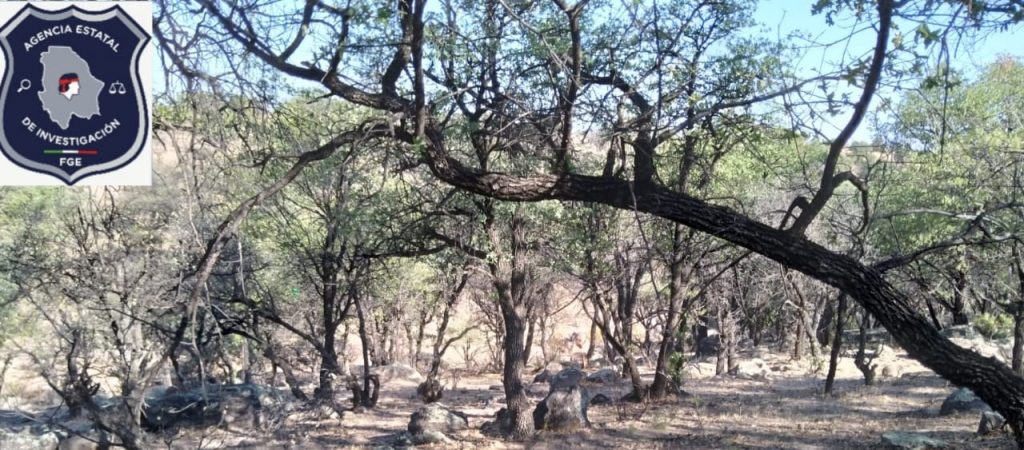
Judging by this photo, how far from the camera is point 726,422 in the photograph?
1199 centimetres

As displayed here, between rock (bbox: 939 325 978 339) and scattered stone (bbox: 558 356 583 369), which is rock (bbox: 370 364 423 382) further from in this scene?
rock (bbox: 939 325 978 339)

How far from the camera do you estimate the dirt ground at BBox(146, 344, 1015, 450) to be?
1004 cm

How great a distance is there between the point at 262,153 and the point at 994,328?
66.0 ft

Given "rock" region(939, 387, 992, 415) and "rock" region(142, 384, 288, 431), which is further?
"rock" region(142, 384, 288, 431)

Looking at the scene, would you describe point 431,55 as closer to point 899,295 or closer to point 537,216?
point 537,216

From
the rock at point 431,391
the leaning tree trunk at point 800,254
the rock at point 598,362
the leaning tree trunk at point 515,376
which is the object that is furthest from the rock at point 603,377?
the leaning tree trunk at point 800,254

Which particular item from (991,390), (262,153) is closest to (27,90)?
(262,153)

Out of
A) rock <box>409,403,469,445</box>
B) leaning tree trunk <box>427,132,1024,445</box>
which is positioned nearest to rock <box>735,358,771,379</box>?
rock <box>409,403,469,445</box>

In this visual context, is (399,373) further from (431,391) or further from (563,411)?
(563,411)

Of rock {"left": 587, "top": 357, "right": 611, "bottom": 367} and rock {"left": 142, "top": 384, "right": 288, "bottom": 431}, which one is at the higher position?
rock {"left": 587, "top": 357, "right": 611, "bottom": 367}

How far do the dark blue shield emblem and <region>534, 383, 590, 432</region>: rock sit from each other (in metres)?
8.83

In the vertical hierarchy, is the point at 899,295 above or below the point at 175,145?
below

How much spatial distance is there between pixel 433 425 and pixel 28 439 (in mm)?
5985

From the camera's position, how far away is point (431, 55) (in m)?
8.79
